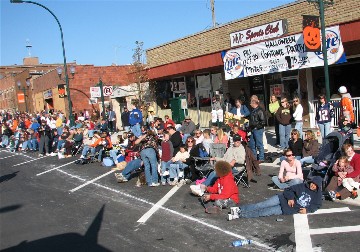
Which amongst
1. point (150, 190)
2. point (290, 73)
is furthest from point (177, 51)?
point (150, 190)

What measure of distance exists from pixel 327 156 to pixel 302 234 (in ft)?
10.1

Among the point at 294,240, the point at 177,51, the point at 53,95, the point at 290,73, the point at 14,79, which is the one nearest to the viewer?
the point at 294,240

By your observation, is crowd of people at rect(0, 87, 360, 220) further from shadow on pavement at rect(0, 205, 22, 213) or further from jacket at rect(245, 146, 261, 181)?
shadow on pavement at rect(0, 205, 22, 213)

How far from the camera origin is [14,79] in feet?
180

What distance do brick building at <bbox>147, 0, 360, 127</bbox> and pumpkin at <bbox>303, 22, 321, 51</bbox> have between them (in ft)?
6.09

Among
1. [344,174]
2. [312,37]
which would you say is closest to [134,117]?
[312,37]

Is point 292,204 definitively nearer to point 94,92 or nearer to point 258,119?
point 258,119

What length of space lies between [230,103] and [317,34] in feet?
23.0

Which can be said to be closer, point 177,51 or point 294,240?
point 294,240

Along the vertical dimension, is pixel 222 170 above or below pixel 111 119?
below

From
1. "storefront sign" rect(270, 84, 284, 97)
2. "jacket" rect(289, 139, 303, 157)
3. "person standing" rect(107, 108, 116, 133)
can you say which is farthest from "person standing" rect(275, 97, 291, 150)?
"person standing" rect(107, 108, 116, 133)

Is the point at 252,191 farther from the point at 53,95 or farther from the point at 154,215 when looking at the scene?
the point at 53,95

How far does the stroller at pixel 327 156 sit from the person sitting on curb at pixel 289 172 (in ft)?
0.96

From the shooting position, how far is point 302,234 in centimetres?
622
